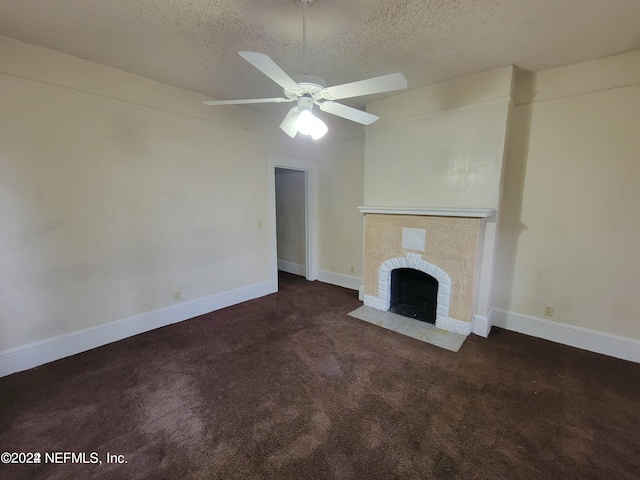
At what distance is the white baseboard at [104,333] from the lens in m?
2.30

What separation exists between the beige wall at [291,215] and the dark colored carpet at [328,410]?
2447 millimetres

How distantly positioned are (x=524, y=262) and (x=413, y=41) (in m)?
2.47

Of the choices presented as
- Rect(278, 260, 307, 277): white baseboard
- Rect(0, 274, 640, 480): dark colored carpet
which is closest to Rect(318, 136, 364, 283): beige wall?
Rect(278, 260, 307, 277): white baseboard

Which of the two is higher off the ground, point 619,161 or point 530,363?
point 619,161

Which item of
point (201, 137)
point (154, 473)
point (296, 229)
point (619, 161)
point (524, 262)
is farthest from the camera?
point (296, 229)

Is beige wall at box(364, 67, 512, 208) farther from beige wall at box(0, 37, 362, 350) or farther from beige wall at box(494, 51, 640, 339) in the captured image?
beige wall at box(0, 37, 362, 350)

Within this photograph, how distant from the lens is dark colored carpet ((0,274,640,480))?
4.90ft

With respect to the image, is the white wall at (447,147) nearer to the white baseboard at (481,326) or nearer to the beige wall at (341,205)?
the white baseboard at (481,326)

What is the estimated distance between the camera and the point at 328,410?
1.87 m

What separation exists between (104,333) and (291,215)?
329cm

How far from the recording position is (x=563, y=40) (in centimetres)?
211

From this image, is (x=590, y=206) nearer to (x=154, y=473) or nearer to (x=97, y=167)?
(x=154, y=473)

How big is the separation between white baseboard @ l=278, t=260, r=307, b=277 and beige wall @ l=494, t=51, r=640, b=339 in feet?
10.6

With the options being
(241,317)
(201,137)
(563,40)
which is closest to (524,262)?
(563,40)
